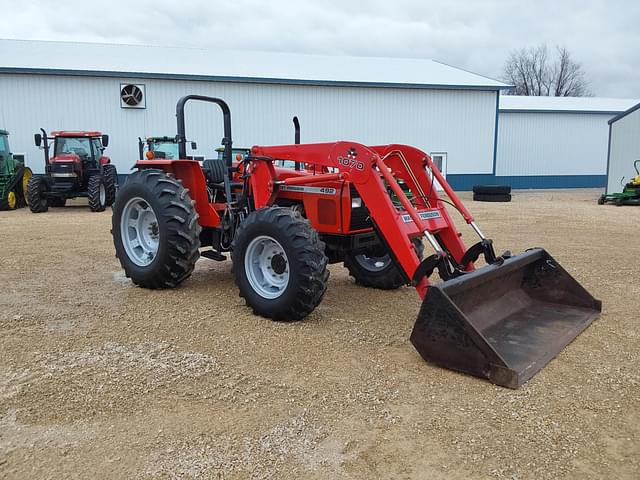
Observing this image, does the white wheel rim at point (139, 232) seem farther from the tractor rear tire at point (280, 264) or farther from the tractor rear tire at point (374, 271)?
the tractor rear tire at point (374, 271)

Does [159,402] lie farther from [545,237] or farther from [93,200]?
[93,200]

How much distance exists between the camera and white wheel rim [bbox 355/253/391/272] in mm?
6277

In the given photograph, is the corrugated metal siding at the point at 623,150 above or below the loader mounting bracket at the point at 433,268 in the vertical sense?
above

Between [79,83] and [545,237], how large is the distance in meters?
15.6

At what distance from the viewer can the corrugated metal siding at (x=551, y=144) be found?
2759 cm

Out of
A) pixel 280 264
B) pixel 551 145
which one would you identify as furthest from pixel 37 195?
pixel 551 145

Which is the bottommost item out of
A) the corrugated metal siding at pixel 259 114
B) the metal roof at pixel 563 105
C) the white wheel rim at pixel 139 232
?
the white wheel rim at pixel 139 232

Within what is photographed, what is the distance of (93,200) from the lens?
14969 millimetres

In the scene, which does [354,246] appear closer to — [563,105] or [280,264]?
[280,264]

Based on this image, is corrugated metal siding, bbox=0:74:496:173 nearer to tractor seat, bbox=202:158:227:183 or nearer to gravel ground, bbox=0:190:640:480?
tractor seat, bbox=202:158:227:183

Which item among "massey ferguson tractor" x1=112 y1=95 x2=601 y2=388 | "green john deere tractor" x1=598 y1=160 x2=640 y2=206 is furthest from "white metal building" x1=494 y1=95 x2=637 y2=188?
"massey ferguson tractor" x1=112 y1=95 x2=601 y2=388

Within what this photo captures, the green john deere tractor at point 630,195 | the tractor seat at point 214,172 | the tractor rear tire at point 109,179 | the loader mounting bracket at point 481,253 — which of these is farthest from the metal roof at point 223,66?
the loader mounting bracket at point 481,253

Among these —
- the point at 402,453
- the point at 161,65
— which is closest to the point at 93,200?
the point at 161,65

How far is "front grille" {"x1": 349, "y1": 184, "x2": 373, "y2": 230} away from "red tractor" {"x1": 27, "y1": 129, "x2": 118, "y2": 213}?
11471mm
